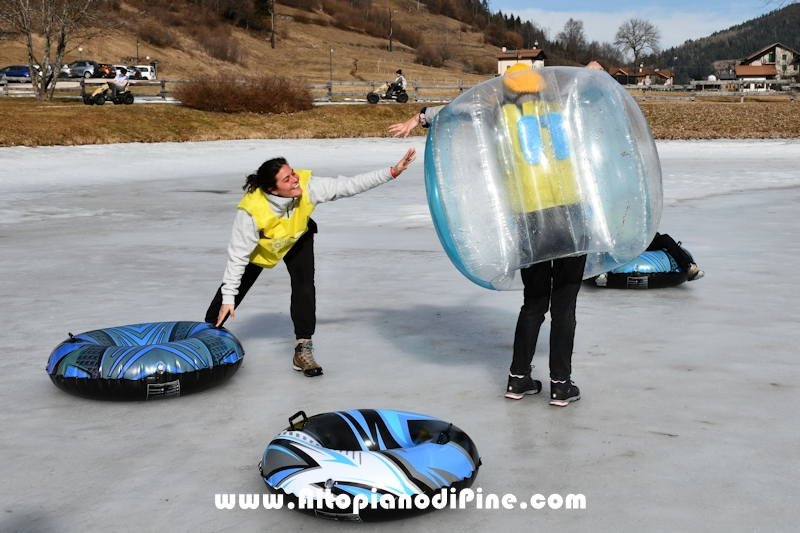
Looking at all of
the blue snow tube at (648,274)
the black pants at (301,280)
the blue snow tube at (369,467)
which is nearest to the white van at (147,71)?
the blue snow tube at (648,274)

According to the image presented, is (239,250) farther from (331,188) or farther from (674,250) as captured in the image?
(674,250)

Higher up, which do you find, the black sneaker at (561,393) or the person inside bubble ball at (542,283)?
the person inside bubble ball at (542,283)

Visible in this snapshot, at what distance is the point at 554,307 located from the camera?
5445 mm

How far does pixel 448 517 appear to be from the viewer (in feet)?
13.3

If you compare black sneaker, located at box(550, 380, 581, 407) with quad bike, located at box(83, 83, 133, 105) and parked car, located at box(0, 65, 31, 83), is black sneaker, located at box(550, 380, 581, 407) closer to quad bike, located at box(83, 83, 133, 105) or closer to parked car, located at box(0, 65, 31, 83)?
quad bike, located at box(83, 83, 133, 105)

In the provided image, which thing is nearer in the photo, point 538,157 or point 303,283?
point 538,157

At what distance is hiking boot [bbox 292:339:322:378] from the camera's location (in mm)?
6234

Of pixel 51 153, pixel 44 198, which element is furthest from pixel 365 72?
pixel 44 198

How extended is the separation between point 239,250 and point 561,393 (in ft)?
7.46

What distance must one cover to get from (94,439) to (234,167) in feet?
61.3

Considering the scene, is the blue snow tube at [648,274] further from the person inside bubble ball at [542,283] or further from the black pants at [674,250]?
the person inside bubble ball at [542,283]

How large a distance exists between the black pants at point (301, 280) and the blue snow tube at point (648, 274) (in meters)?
3.57

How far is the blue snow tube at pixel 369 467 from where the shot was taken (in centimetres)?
392

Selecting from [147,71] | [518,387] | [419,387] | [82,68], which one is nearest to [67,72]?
[82,68]
